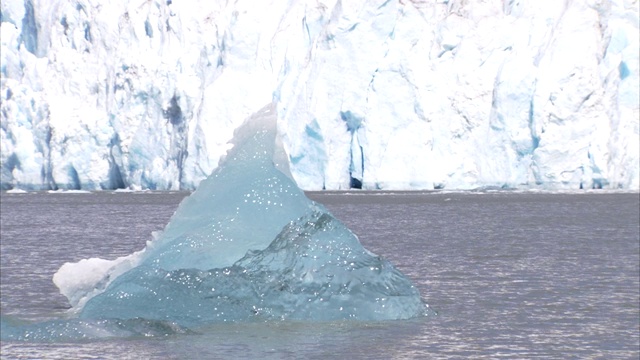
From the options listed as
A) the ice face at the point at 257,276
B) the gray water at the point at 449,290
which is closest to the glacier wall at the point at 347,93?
the gray water at the point at 449,290

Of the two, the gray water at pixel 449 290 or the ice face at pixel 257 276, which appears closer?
the gray water at pixel 449 290

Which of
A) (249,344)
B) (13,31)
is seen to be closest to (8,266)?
(249,344)

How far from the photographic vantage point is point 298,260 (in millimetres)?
10117

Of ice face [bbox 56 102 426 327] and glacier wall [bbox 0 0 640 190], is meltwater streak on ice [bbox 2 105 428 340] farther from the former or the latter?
glacier wall [bbox 0 0 640 190]

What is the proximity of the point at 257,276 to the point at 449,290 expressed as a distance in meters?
3.97

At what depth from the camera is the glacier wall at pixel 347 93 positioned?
120ft

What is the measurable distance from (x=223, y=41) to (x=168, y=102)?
125 inches

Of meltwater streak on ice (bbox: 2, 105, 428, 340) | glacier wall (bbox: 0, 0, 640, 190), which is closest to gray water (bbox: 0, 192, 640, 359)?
meltwater streak on ice (bbox: 2, 105, 428, 340)

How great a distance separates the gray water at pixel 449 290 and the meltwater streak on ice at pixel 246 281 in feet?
0.84

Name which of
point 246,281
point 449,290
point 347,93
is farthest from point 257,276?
point 347,93

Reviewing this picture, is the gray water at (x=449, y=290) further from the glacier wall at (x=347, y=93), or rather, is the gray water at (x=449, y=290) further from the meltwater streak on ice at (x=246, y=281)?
the glacier wall at (x=347, y=93)

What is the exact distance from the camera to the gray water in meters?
8.81

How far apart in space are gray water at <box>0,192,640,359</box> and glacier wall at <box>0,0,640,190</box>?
563 centimetres

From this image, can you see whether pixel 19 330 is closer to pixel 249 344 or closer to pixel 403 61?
pixel 249 344
